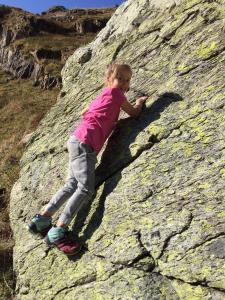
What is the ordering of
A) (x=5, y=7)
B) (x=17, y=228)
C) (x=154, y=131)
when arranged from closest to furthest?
(x=154, y=131) < (x=17, y=228) < (x=5, y=7)

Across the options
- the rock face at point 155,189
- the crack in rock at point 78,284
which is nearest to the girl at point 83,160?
the rock face at point 155,189

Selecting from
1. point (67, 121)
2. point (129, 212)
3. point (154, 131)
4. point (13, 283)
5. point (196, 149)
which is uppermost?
point (67, 121)

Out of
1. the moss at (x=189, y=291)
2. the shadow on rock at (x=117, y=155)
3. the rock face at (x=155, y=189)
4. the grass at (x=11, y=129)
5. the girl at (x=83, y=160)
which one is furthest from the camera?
the grass at (x=11, y=129)

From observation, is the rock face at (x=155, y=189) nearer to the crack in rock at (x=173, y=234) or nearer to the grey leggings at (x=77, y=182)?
the crack in rock at (x=173, y=234)

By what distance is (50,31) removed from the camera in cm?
6812

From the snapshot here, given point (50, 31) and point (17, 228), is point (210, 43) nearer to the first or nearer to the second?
point (17, 228)

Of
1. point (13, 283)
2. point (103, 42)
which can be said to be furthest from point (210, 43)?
point (13, 283)

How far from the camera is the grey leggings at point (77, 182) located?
25.5 ft

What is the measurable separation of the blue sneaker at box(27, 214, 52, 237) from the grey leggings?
0.27 metres

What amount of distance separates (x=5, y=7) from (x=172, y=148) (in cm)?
7566

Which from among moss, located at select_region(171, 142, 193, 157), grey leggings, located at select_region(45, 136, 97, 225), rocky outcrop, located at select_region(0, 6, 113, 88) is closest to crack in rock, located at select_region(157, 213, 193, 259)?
moss, located at select_region(171, 142, 193, 157)

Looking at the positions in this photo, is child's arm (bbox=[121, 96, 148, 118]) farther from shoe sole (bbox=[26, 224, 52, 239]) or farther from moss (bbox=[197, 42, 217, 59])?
shoe sole (bbox=[26, 224, 52, 239])

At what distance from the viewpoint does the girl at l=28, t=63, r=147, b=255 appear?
25.5 feet

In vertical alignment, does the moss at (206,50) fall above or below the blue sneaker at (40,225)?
above
